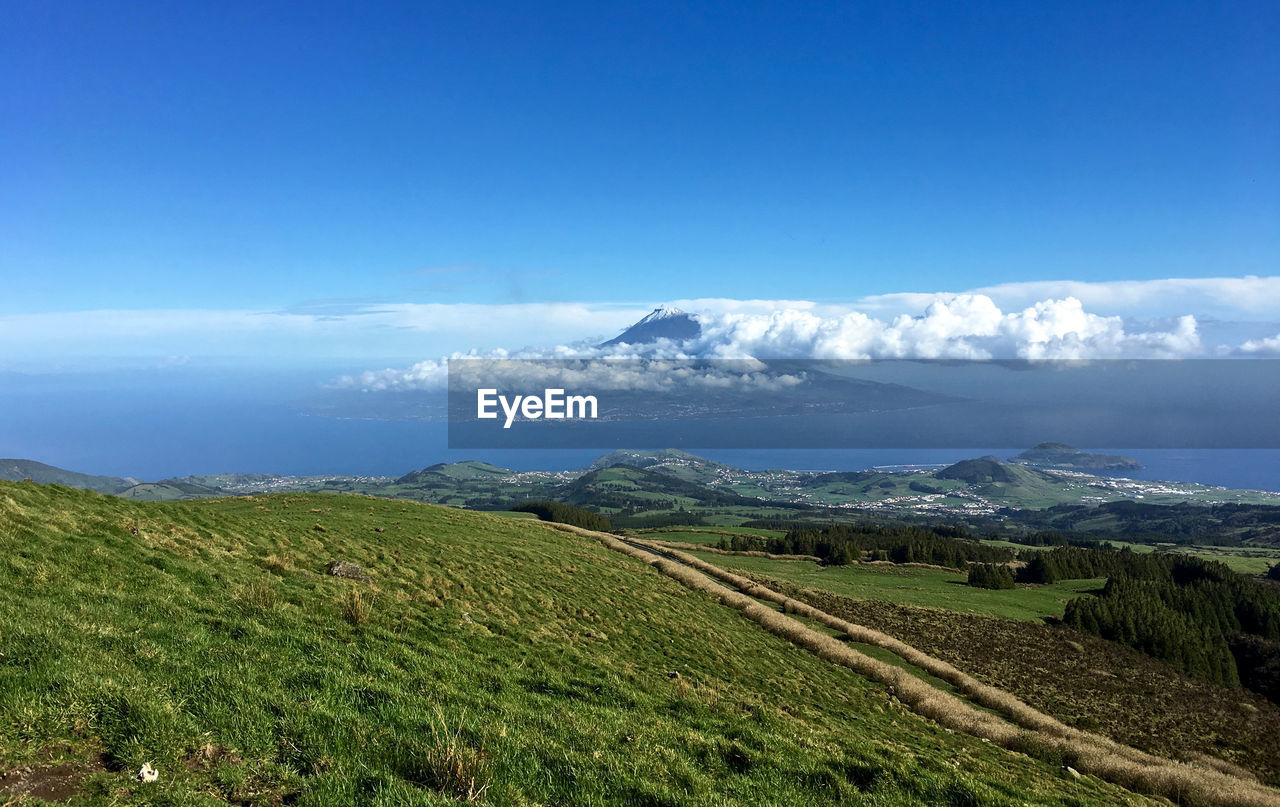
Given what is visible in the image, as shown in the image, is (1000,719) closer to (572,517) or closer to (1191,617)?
(1191,617)

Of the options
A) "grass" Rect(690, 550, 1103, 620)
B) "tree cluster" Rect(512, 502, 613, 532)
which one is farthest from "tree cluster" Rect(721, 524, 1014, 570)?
"tree cluster" Rect(512, 502, 613, 532)

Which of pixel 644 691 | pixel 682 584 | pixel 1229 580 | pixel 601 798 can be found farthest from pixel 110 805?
pixel 1229 580

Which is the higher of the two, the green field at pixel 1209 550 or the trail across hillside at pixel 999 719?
the trail across hillside at pixel 999 719

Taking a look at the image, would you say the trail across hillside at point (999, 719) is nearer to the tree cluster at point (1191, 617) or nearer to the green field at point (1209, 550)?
the tree cluster at point (1191, 617)

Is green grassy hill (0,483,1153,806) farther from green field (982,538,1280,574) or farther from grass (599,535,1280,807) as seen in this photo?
green field (982,538,1280,574)

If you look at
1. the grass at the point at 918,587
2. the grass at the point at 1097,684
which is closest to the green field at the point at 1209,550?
the grass at the point at 918,587

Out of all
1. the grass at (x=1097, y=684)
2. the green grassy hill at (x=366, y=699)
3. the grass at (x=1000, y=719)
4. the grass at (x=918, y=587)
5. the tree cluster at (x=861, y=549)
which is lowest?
the tree cluster at (x=861, y=549)

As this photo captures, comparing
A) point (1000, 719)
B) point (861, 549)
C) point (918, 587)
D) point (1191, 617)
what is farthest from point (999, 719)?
point (861, 549)
